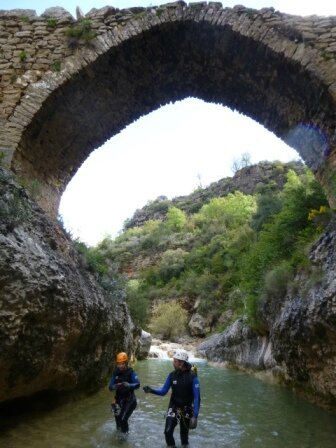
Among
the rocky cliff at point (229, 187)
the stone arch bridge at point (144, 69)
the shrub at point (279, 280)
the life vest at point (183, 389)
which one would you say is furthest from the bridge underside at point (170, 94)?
the rocky cliff at point (229, 187)

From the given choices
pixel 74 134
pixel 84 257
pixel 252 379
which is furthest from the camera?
pixel 252 379

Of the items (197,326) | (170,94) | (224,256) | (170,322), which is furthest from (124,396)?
(224,256)

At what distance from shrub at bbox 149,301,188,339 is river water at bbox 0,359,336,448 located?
23.1m

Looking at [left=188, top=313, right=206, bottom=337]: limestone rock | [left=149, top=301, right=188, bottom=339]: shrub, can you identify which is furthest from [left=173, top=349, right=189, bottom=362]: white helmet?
[left=149, top=301, right=188, bottom=339]: shrub

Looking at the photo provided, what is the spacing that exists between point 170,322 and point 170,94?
24.3 metres

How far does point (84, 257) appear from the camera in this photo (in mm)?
8344

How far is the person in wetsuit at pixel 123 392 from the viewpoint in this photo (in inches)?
214

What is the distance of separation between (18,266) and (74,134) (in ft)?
16.8

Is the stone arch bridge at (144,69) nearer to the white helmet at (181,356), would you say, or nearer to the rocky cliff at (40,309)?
the rocky cliff at (40,309)

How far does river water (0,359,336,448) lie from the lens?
16.2 ft

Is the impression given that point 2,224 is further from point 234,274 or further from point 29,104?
point 234,274

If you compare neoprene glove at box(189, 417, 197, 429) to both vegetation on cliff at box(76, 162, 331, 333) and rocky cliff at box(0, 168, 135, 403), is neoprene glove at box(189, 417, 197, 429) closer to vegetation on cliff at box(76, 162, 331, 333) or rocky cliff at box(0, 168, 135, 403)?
rocky cliff at box(0, 168, 135, 403)

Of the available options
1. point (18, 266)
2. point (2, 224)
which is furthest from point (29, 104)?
point (18, 266)

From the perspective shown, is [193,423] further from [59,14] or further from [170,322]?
[170,322]
